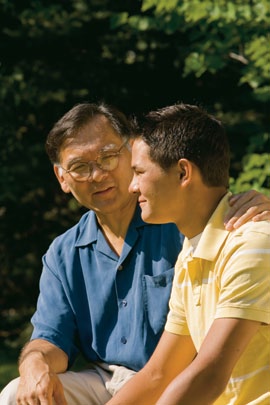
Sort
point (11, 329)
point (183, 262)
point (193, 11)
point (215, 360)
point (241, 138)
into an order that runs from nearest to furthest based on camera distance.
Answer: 1. point (215, 360)
2. point (183, 262)
3. point (193, 11)
4. point (241, 138)
5. point (11, 329)

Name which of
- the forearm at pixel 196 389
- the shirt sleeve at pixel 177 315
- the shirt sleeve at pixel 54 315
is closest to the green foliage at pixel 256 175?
the shirt sleeve at pixel 54 315

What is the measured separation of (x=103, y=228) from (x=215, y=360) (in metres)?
1.28

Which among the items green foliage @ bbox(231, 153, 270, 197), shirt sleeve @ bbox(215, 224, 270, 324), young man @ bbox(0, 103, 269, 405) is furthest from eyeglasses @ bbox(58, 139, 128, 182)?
green foliage @ bbox(231, 153, 270, 197)

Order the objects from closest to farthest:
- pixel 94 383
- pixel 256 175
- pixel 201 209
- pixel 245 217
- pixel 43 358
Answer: pixel 245 217, pixel 201 209, pixel 43 358, pixel 94 383, pixel 256 175

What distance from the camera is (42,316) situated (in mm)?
3586

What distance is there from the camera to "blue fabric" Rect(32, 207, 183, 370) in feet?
11.1

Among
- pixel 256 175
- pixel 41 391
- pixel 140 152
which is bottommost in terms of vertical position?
pixel 41 391

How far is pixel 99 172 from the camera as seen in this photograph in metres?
3.52

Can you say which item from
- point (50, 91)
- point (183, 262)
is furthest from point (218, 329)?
point (50, 91)

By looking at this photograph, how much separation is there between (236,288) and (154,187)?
475 mm

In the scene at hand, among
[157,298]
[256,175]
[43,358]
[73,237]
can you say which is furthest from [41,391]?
[256,175]

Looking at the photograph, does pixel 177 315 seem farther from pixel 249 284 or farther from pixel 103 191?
pixel 103 191

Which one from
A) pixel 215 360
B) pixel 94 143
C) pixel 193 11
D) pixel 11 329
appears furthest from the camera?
pixel 11 329

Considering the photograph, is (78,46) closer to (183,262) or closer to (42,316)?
(42,316)
